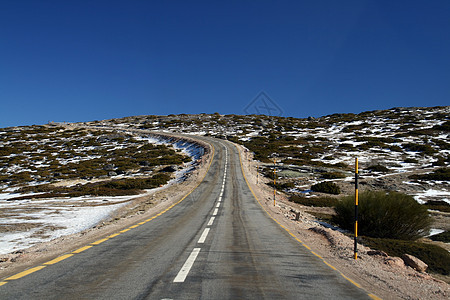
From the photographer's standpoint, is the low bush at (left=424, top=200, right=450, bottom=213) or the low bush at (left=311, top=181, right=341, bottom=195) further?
the low bush at (left=311, top=181, right=341, bottom=195)

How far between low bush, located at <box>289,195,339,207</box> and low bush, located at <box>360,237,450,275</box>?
1109 centimetres

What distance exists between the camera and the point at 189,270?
5.05m

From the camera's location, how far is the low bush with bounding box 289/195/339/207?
21108mm

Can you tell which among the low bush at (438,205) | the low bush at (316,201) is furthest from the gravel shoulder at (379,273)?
the low bush at (438,205)

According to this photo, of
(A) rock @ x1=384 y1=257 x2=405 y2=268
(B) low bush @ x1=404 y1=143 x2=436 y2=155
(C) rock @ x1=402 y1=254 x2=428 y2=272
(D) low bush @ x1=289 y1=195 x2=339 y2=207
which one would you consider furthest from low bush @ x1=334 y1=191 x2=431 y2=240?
(B) low bush @ x1=404 y1=143 x2=436 y2=155

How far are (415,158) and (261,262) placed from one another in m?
43.0

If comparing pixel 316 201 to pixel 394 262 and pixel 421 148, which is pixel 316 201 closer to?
pixel 394 262

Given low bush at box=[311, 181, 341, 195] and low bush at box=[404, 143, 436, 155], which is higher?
low bush at box=[404, 143, 436, 155]

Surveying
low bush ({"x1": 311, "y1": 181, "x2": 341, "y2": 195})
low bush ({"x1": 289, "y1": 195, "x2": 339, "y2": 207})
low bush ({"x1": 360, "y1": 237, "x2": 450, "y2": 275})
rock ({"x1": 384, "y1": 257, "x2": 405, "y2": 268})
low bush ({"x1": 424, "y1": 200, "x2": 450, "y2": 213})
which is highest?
low bush ({"x1": 311, "y1": 181, "x2": 341, "y2": 195})

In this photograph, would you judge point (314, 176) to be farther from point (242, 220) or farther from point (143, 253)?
point (143, 253)

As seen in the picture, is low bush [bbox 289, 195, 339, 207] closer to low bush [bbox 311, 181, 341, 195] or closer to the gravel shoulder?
low bush [bbox 311, 181, 341, 195]

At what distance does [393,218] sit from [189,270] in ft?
34.4

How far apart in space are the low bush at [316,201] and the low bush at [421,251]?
11.1 m

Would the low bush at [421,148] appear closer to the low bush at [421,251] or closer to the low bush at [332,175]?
the low bush at [332,175]
